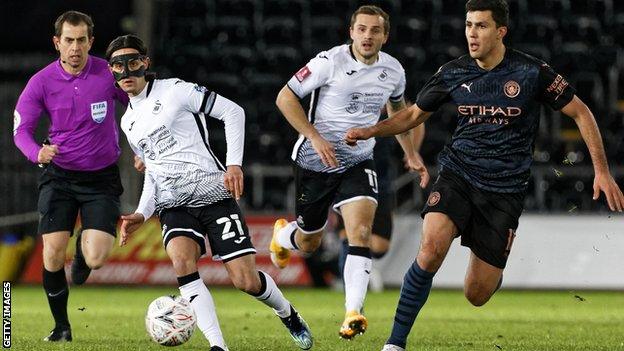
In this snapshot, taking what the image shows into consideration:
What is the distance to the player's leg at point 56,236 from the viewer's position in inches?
381

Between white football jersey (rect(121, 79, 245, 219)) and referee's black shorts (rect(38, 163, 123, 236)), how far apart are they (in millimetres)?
1457

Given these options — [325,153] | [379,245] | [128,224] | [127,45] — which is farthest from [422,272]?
[379,245]

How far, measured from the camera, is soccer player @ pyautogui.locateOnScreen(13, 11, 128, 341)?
9.58m

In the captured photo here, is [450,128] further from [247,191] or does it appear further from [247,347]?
[247,347]

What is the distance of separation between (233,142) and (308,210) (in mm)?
2260

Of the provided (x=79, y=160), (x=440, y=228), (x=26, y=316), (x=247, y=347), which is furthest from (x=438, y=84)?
(x=26, y=316)

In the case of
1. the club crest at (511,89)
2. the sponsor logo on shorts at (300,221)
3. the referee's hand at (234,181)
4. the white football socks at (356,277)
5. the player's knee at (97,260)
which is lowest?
the player's knee at (97,260)

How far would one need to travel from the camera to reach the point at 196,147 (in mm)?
8359

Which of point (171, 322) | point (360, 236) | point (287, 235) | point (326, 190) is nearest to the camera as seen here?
point (171, 322)

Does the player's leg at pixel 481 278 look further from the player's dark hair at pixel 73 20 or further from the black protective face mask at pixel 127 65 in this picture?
the player's dark hair at pixel 73 20

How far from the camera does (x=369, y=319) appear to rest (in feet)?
39.1

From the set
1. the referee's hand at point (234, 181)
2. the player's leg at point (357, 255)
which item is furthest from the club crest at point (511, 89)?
the player's leg at point (357, 255)

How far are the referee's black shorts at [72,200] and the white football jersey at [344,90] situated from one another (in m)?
1.68

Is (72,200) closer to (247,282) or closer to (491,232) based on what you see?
(247,282)
